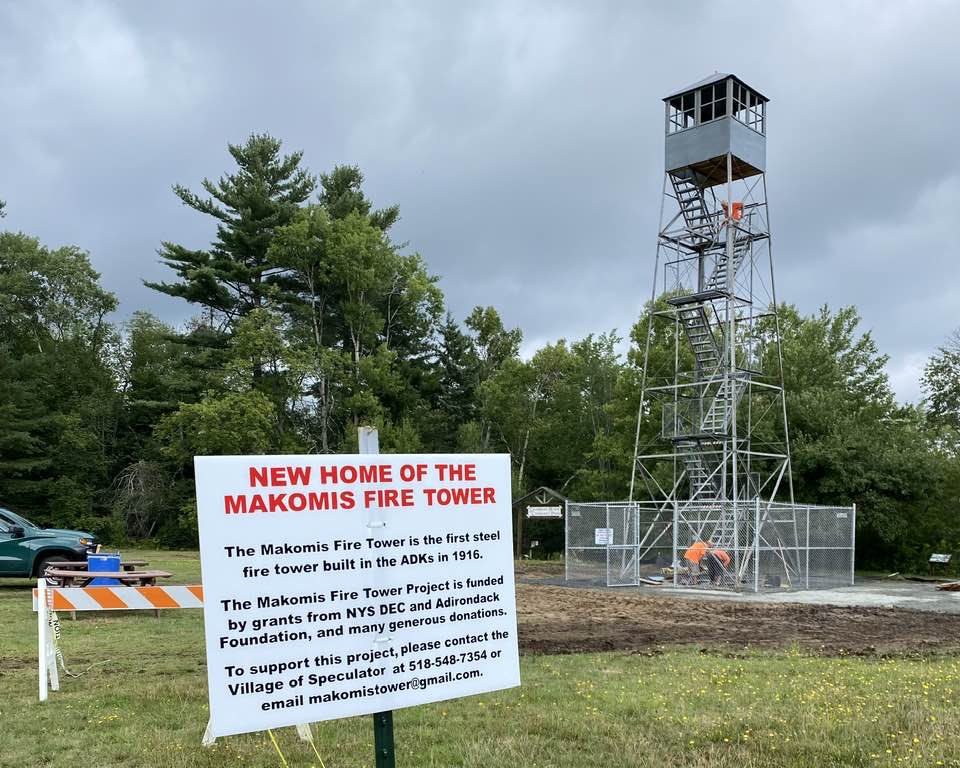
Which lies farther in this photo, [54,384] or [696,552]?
[54,384]

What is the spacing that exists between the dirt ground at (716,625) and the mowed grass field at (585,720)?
1.82 meters

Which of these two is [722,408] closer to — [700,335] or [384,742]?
[700,335]

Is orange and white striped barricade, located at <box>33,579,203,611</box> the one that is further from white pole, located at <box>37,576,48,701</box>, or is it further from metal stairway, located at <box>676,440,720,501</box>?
metal stairway, located at <box>676,440,720,501</box>

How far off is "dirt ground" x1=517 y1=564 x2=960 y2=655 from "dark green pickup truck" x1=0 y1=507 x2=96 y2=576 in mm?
9685

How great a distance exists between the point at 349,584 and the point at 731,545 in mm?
22097

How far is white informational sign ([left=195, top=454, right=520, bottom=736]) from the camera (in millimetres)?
3533

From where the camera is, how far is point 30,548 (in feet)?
63.3

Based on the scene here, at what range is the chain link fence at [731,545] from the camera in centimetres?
2309

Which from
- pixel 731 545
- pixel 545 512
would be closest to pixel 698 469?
pixel 731 545

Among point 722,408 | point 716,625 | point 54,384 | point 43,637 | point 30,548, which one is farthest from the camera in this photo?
point 54,384

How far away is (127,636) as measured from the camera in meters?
12.6

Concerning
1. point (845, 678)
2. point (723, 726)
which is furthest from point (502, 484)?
point (845, 678)

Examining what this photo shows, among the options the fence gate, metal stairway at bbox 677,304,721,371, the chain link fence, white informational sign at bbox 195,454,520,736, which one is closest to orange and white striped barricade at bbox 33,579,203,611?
white informational sign at bbox 195,454,520,736

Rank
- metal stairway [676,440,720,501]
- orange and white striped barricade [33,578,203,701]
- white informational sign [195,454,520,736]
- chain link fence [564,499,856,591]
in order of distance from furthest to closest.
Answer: metal stairway [676,440,720,501] < chain link fence [564,499,856,591] < orange and white striped barricade [33,578,203,701] < white informational sign [195,454,520,736]
